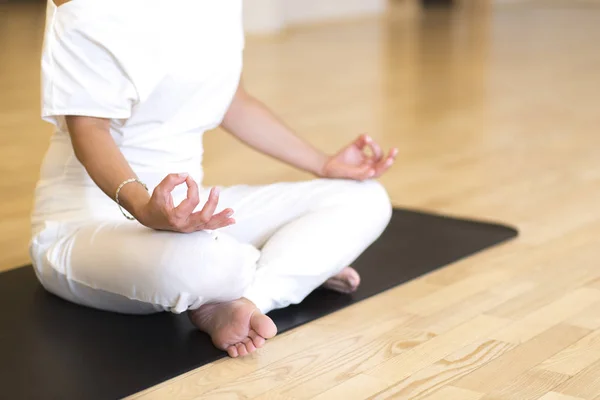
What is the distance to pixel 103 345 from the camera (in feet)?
4.82

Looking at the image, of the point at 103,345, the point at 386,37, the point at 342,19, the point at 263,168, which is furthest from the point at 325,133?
the point at 342,19

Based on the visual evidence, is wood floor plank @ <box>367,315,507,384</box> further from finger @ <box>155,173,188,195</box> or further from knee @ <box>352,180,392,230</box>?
finger @ <box>155,173,188,195</box>

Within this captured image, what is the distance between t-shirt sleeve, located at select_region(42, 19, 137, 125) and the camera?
1.42 metres

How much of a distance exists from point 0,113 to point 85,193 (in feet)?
8.07

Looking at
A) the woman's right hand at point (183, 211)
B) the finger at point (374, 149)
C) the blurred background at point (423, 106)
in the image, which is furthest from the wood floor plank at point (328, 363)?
the blurred background at point (423, 106)

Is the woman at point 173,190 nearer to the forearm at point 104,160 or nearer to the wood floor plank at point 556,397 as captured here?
the forearm at point 104,160

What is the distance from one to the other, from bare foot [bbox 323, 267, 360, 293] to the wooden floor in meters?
0.04

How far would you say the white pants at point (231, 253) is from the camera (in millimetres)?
1364

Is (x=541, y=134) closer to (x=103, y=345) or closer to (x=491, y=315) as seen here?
(x=491, y=315)

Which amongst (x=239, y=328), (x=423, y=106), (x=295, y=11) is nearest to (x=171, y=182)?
(x=239, y=328)

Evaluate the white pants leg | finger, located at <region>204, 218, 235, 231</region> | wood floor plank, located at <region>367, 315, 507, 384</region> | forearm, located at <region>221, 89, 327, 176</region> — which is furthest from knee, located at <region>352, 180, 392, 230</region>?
finger, located at <region>204, 218, 235, 231</region>

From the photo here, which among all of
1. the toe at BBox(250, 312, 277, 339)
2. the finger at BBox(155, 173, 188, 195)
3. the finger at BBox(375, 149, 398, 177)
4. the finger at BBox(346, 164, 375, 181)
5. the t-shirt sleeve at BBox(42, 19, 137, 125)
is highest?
the t-shirt sleeve at BBox(42, 19, 137, 125)

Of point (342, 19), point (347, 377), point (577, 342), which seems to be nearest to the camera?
point (347, 377)

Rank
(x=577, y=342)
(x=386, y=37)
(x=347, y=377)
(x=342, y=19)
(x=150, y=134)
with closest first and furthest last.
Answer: (x=347, y=377) < (x=577, y=342) < (x=150, y=134) < (x=386, y=37) < (x=342, y=19)
